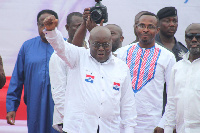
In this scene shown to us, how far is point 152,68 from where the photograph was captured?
5.77 metres

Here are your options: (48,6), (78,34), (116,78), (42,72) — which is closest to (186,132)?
(116,78)

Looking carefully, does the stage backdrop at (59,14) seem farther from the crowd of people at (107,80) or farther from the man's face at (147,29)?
the man's face at (147,29)

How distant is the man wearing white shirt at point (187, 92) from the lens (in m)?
5.15

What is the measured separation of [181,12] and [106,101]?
8.43 feet

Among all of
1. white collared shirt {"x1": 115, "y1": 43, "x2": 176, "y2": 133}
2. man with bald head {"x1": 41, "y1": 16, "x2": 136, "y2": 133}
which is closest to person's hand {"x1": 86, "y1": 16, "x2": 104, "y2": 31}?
man with bald head {"x1": 41, "y1": 16, "x2": 136, "y2": 133}

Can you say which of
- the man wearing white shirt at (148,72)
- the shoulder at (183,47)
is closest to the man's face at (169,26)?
the shoulder at (183,47)

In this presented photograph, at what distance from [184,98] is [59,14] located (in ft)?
7.85

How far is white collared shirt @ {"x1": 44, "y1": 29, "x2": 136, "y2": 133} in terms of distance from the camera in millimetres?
4895

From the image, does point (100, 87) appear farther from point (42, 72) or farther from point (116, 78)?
point (42, 72)

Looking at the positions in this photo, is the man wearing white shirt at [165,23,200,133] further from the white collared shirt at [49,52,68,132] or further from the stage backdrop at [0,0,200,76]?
the stage backdrop at [0,0,200,76]

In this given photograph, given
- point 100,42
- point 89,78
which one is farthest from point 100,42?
point 89,78

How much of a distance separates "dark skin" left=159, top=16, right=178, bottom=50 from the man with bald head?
1.61 metres

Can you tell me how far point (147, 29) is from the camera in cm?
585

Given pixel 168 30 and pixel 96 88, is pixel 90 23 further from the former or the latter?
pixel 168 30
